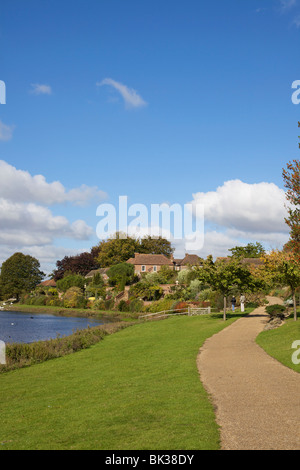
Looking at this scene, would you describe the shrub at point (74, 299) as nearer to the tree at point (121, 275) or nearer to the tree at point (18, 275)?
the tree at point (121, 275)

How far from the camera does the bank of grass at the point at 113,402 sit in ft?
31.8

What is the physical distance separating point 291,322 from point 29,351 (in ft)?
59.3

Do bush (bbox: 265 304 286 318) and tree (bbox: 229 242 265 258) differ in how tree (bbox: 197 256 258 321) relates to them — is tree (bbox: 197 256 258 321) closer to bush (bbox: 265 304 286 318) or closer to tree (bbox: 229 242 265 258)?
bush (bbox: 265 304 286 318)

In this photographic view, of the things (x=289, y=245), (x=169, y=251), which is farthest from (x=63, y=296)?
(x=289, y=245)

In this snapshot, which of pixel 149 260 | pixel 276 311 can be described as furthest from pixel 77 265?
pixel 276 311

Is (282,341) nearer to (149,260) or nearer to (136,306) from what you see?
(136,306)

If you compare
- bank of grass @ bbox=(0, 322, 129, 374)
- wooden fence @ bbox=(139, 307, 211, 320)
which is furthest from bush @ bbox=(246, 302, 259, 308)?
Result: bank of grass @ bbox=(0, 322, 129, 374)

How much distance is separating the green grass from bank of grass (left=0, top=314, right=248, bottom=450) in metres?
4.00

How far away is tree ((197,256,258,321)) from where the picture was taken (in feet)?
117

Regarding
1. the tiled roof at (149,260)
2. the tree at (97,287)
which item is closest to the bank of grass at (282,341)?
the tree at (97,287)

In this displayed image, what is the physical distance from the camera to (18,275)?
102000 millimetres

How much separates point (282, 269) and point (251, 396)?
1797cm

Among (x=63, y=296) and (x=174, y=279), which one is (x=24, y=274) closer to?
(x=63, y=296)

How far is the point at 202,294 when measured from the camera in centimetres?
5419
